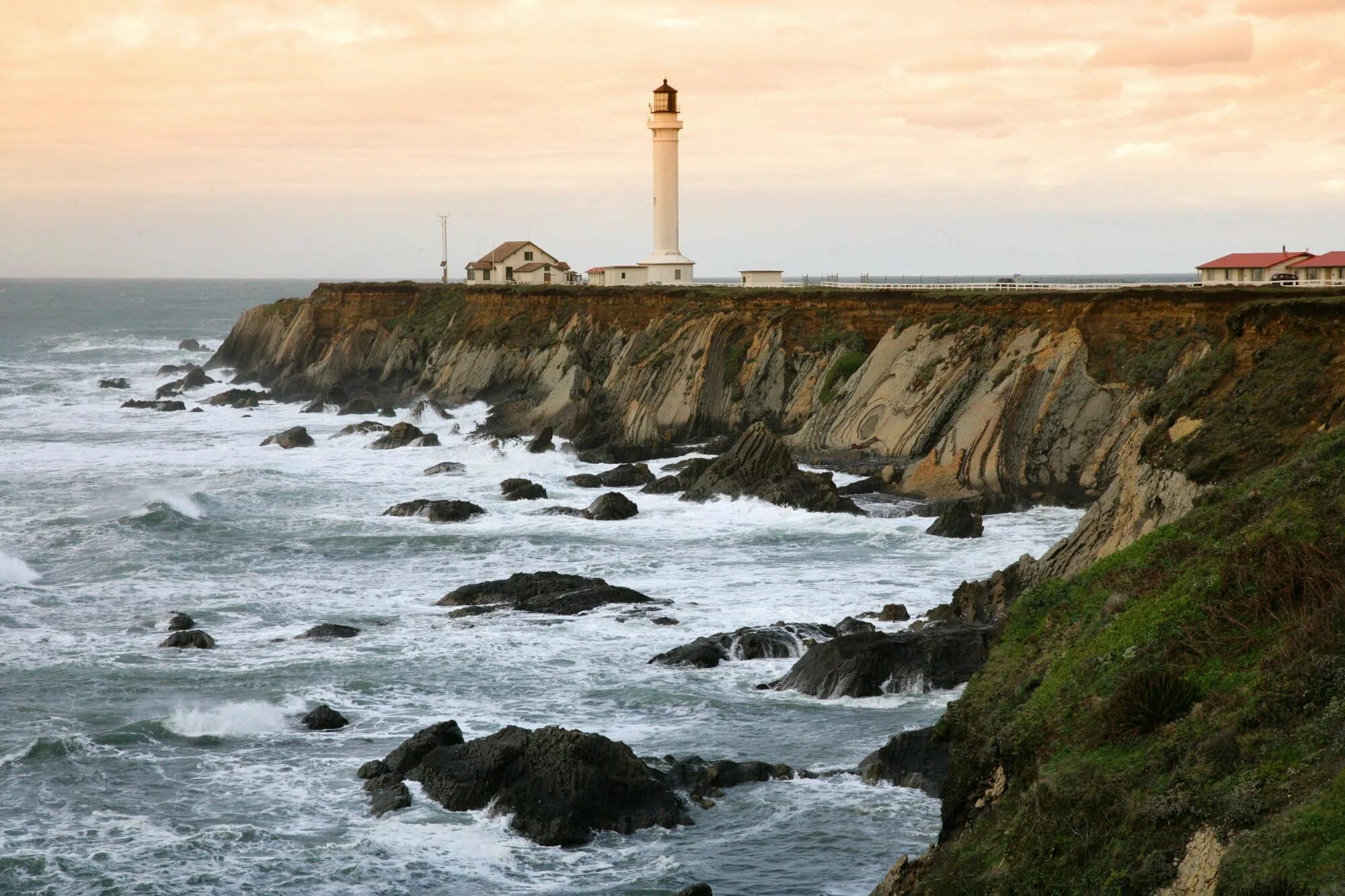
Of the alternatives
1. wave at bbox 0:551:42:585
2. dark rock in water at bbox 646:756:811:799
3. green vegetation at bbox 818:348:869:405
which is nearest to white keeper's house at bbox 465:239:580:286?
green vegetation at bbox 818:348:869:405

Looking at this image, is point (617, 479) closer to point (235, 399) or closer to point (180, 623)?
point (180, 623)

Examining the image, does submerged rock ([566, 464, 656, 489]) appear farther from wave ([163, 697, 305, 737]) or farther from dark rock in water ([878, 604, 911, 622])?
wave ([163, 697, 305, 737])

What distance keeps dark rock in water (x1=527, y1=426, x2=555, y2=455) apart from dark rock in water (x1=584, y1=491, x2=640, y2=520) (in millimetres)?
12089

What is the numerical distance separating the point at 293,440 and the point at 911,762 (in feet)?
125

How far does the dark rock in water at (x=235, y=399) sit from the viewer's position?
6600 centimetres

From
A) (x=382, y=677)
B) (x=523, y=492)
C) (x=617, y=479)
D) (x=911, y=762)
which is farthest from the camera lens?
(x=617, y=479)

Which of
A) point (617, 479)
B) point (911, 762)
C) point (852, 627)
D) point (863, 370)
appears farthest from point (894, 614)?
point (863, 370)

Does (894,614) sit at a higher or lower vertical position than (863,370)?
lower

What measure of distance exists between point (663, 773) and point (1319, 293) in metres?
29.5

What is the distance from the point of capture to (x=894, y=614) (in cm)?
2420

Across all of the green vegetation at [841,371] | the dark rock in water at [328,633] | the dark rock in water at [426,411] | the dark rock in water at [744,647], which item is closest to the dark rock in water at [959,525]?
the dark rock in water at [744,647]

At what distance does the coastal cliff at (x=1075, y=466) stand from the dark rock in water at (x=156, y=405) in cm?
1211

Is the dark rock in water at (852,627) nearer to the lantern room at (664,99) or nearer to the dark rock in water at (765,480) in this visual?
the dark rock in water at (765,480)

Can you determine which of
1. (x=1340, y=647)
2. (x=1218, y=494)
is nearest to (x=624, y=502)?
(x=1218, y=494)
